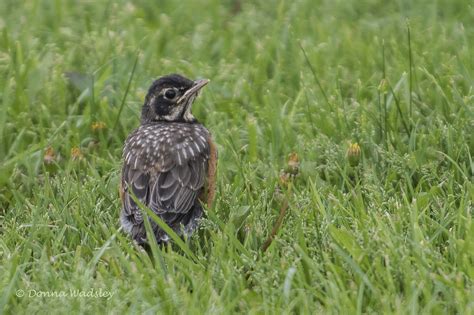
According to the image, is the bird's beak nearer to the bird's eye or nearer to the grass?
the bird's eye

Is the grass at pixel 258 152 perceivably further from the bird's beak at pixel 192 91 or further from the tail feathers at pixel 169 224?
the bird's beak at pixel 192 91

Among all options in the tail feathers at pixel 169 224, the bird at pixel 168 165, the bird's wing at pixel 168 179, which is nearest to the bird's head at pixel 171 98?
the bird at pixel 168 165

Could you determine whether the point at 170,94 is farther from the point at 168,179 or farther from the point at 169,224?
the point at 169,224

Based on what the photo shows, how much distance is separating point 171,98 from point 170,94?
29 millimetres

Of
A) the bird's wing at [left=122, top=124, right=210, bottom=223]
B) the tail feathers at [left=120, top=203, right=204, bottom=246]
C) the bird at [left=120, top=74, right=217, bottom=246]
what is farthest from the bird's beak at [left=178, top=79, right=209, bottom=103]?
the tail feathers at [left=120, top=203, right=204, bottom=246]

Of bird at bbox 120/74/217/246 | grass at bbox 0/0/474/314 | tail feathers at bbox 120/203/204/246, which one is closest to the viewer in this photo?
grass at bbox 0/0/474/314

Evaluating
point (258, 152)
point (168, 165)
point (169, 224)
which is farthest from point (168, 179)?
point (258, 152)

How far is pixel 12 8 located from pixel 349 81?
366 centimetres

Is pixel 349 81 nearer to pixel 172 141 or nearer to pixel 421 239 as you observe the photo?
pixel 172 141

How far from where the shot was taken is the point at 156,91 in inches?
304

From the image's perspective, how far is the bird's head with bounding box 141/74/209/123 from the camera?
765 centimetres

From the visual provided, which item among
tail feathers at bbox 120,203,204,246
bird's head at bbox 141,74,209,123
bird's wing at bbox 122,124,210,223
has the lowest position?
tail feathers at bbox 120,203,204,246

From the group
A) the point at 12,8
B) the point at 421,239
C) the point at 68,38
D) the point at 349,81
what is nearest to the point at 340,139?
the point at 349,81

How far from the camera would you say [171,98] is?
7.69 metres
